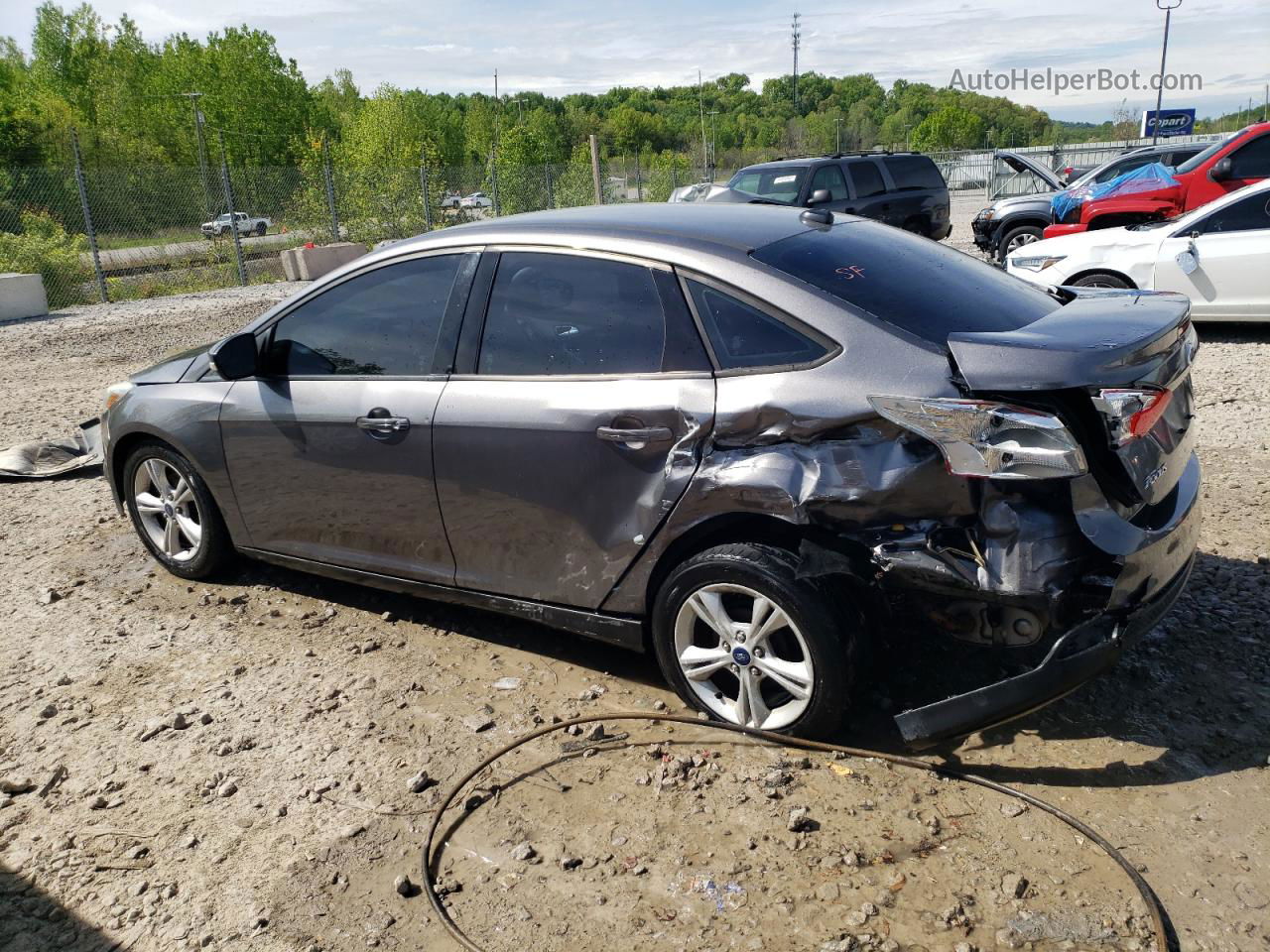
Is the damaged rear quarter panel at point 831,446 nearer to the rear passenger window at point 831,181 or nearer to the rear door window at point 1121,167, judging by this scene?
the rear passenger window at point 831,181

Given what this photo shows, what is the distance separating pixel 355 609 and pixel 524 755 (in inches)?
62.7

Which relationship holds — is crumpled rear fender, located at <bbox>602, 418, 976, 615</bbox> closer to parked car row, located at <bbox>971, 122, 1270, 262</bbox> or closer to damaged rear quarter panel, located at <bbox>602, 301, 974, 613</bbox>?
damaged rear quarter panel, located at <bbox>602, 301, 974, 613</bbox>

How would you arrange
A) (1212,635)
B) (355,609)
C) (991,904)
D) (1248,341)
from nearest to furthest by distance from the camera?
(991,904) → (1212,635) → (355,609) → (1248,341)

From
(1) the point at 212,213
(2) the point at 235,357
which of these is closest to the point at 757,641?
(2) the point at 235,357

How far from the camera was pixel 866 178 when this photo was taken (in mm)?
15344

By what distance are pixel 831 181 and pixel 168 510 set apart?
12163 mm

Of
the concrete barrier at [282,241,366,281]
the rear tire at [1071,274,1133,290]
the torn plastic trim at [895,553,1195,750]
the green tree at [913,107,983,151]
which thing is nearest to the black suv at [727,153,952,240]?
the rear tire at [1071,274,1133,290]

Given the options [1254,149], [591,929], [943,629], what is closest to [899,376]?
[943,629]

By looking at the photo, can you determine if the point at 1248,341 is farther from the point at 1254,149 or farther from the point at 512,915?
the point at 512,915

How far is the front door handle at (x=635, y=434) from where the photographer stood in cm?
328

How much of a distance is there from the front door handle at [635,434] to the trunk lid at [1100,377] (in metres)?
0.93

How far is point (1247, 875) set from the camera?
264 cm

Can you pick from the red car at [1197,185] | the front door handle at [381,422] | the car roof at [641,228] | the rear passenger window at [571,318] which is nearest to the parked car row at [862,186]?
the red car at [1197,185]

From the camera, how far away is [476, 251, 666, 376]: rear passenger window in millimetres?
3441
